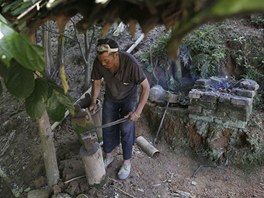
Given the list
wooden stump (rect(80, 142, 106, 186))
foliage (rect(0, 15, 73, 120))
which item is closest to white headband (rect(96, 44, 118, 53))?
wooden stump (rect(80, 142, 106, 186))

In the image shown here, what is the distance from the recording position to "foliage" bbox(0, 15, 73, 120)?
93 cm

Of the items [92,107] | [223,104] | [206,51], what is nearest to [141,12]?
[92,107]

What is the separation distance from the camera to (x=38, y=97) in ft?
4.78

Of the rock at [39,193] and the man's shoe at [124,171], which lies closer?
the rock at [39,193]

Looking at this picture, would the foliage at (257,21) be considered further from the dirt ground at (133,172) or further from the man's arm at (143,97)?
the man's arm at (143,97)

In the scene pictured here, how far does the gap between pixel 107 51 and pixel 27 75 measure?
55.8 inches

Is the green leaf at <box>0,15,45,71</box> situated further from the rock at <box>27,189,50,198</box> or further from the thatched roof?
the rock at <box>27,189,50,198</box>

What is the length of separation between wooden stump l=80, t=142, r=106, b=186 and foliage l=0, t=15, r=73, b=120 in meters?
1.24

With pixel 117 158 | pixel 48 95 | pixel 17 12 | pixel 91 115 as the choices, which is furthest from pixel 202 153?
pixel 17 12

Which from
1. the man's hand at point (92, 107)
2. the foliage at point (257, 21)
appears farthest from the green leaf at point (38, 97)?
the foliage at point (257, 21)

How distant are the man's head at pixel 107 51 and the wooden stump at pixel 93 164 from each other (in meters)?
0.76

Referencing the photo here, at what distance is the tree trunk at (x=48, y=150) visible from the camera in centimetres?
265

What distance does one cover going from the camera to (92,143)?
293 centimetres

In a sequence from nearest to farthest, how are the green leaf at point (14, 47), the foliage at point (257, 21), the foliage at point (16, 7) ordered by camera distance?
the green leaf at point (14, 47), the foliage at point (16, 7), the foliage at point (257, 21)
